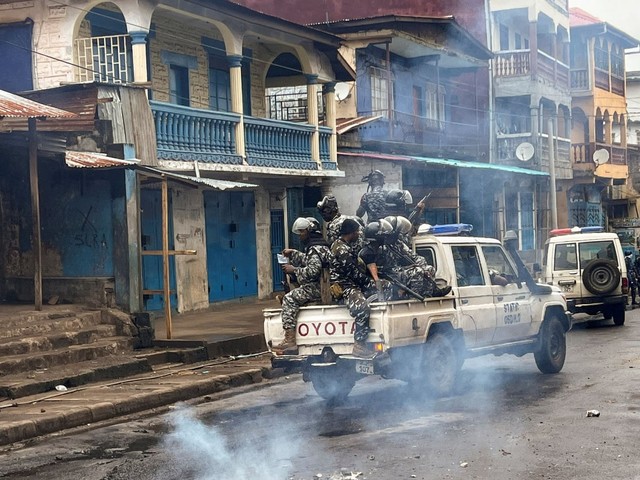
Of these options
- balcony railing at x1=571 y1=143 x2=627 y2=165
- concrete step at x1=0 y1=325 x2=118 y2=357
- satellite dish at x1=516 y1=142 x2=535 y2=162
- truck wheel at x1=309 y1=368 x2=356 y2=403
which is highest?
balcony railing at x1=571 y1=143 x2=627 y2=165

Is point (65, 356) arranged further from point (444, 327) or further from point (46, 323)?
point (444, 327)

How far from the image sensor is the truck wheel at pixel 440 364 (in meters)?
10.4

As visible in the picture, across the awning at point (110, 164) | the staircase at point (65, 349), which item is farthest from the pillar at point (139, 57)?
the staircase at point (65, 349)

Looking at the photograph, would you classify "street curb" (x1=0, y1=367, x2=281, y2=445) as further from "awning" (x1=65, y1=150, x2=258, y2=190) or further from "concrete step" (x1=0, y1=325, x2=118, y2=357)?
"awning" (x1=65, y1=150, x2=258, y2=190)

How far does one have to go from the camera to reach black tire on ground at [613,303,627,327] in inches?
743

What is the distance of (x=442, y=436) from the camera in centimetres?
844

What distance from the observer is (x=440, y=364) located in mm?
10570

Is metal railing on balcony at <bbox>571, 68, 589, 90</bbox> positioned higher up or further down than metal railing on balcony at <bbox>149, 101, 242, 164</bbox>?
higher up

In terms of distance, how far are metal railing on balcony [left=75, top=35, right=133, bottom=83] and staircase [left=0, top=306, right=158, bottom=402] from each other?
418 centimetres

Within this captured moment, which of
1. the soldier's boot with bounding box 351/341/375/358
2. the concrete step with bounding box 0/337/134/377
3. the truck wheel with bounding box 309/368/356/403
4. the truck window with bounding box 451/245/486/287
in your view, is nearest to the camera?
the soldier's boot with bounding box 351/341/375/358

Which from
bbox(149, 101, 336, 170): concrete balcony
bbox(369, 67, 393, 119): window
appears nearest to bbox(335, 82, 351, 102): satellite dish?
bbox(369, 67, 393, 119): window

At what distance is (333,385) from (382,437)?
2.35 meters

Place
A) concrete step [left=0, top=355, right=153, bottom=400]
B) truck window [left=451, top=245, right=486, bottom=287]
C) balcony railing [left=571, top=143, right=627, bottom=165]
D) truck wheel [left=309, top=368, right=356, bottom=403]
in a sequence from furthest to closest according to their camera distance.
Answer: balcony railing [left=571, top=143, right=627, bottom=165] → concrete step [left=0, top=355, right=153, bottom=400] → truck window [left=451, top=245, right=486, bottom=287] → truck wheel [left=309, top=368, right=356, bottom=403]

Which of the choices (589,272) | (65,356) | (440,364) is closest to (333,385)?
(440,364)
